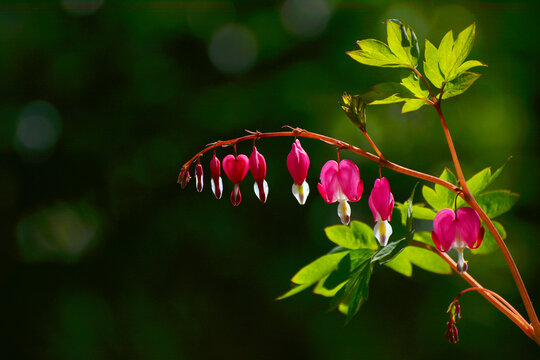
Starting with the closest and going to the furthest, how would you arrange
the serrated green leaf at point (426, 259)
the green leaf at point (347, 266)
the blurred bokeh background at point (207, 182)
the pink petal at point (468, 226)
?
1. the pink petal at point (468, 226)
2. the green leaf at point (347, 266)
3. the serrated green leaf at point (426, 259)
4. the blurred bokeh background at point (207, 182)

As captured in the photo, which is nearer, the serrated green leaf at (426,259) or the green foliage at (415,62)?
the green foliage at (415,62)

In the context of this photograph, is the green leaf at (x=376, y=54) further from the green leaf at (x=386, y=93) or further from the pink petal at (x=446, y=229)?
the pink petal at (x=446, y=229)

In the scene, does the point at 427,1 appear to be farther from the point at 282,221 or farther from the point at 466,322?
the point at 466,322

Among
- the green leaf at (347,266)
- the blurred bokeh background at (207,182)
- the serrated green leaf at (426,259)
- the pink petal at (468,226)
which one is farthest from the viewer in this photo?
the blurred bokeh background at (207,182)

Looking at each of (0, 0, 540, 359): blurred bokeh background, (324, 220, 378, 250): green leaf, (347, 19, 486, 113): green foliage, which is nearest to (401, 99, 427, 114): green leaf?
(347, 19, 486, 113): green foliage

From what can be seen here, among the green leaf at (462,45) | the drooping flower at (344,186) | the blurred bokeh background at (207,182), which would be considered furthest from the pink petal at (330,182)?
the blurred bokeh background at (207,182)

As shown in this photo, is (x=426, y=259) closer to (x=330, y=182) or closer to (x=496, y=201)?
(x=496, y=201)

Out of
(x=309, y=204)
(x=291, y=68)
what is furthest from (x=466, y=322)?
(x=291, y=68)
